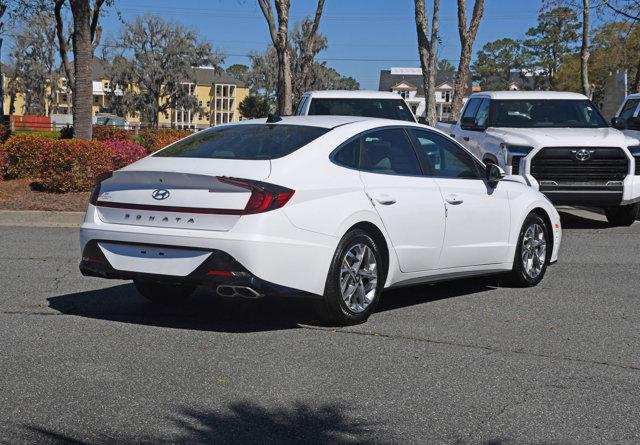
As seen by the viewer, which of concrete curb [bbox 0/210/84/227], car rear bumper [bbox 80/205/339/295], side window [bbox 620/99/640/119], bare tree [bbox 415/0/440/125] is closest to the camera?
car rear bumper [bbox 80/205/339/295]

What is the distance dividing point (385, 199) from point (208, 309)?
171cm

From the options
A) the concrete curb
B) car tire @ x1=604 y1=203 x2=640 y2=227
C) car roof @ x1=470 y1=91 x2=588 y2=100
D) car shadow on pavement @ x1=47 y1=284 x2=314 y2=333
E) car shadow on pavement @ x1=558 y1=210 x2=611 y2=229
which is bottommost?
the concrete curb

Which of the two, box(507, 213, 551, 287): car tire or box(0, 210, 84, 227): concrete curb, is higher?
box(507, 213, 551, 287): car tire

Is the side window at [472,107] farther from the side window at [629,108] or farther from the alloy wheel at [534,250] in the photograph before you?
the alloy wheel at [534,250]

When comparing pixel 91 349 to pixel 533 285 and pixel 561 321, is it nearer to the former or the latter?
pixel 561 321

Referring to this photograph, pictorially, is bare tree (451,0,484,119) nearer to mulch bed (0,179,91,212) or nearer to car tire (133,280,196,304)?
mulch bed (0,179,91,212)

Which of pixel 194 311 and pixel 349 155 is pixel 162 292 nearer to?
pixel 194 311

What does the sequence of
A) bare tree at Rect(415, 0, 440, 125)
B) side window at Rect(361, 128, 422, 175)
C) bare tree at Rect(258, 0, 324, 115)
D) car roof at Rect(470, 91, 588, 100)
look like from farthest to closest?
bare tree at Rect(415, 0, 440, 125)
bare tree at Rect(258, 0, 324, 115)
car roof at Rect(470, 91, 588, 100)
side window at Rect(361, 128, 422, 175)

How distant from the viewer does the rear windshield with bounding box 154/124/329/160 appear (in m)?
7.05

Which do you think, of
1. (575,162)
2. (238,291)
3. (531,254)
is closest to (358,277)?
(238,291)

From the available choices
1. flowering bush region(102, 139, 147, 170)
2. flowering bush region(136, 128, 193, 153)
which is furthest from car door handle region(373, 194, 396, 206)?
flowering bush region(136, 128, 193, 153)

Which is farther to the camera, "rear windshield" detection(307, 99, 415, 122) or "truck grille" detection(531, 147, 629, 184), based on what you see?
"rear windshield" detection(307, 99, 415, 122)

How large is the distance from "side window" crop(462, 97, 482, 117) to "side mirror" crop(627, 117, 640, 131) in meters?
2.68

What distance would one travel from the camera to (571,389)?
556 cm
